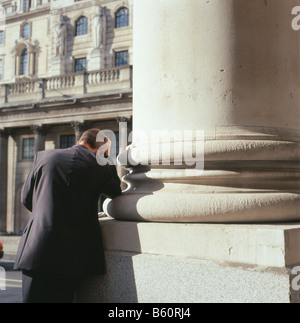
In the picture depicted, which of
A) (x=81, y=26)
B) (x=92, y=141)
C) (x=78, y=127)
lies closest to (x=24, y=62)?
(x=81, y=26)

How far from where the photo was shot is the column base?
253 cm

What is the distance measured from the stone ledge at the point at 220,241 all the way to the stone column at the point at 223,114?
0.12 metres

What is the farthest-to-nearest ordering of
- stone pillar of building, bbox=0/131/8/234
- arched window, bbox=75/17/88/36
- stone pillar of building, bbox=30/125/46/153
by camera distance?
arched window, bbox=75/17/88/36 < stone pillar of building, bbox=0/131/8/234 < stone pillar of building, bbox=30/125/46/153

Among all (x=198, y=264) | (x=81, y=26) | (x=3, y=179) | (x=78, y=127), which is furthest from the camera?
(x=81, y=26)

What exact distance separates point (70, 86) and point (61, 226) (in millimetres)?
30662

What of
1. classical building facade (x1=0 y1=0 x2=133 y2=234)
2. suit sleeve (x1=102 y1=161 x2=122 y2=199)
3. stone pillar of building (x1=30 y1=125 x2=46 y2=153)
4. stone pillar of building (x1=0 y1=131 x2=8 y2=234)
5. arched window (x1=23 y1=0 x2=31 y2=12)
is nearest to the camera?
suit sleeve (x1=102 y1=161 x2=122 y2=199)

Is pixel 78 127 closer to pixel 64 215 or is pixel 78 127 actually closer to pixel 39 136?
pixel 39 136

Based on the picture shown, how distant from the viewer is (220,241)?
2.76 metres

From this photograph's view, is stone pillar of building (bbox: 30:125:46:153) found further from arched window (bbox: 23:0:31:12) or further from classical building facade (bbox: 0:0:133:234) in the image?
arched window (bbox: 23:0:31:12)

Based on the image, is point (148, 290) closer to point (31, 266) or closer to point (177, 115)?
point (31, 266)

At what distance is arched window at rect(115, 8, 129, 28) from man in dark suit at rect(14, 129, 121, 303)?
3559cm

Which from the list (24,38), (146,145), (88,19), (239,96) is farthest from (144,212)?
(24,38)

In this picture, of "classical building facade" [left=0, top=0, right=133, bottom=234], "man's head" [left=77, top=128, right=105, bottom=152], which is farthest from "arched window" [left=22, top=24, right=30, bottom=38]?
"man's head" [left=77, top=128, right=105, bottom=152]

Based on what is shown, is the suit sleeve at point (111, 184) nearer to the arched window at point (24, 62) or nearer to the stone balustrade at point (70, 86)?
the stone balustrade at point (70, 86)
